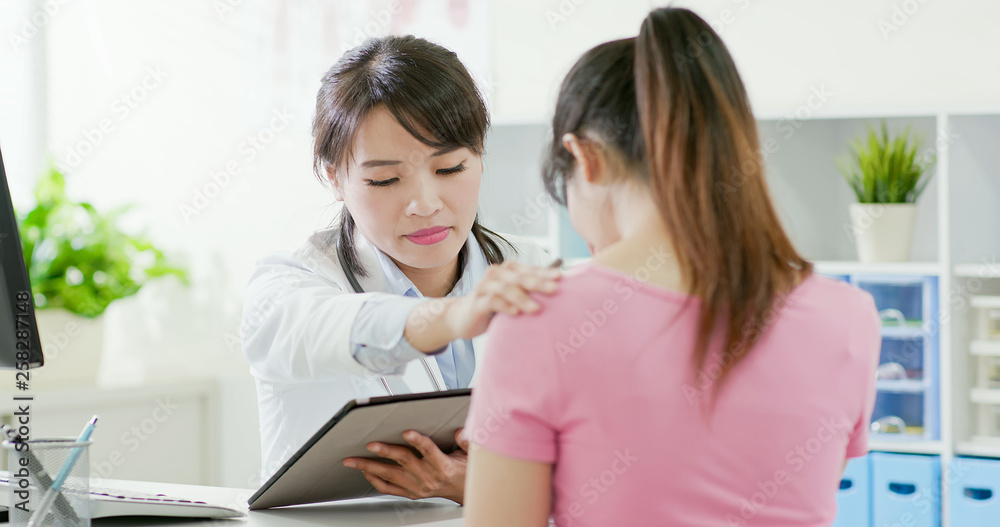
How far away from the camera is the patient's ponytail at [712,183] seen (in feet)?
2.42

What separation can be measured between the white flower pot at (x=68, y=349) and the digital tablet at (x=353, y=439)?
6.89 ft

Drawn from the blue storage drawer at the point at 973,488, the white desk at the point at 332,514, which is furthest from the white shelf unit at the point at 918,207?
the white desk at the point at 332,514

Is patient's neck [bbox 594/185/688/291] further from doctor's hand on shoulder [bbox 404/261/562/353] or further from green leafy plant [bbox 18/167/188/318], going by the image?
green leafy plant [bbox 18/167/188/318]

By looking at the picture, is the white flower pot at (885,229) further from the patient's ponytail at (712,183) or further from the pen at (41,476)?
the pen at (41,476)

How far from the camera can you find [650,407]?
2.34 ft

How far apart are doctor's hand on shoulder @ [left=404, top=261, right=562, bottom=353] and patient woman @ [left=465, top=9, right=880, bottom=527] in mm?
18

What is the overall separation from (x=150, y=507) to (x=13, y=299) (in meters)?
0.28

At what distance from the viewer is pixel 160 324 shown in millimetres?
3555

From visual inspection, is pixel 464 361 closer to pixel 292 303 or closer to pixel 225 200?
pixel 292 303

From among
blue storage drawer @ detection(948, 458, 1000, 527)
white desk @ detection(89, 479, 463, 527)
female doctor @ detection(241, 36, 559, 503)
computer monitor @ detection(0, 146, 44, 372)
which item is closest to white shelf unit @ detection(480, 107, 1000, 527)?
blue storage drawer @ detection(948, 458, 1000, 527)

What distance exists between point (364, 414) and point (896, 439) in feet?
6.79

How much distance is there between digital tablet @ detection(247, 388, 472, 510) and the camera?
0.96m

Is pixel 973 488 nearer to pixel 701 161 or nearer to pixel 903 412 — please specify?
pixel 903 412

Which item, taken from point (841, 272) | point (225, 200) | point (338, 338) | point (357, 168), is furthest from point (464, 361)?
point (225, 200)
